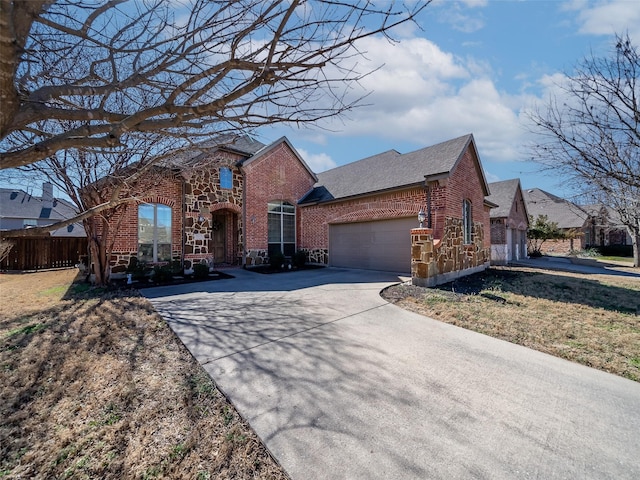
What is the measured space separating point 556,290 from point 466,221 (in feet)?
12.6

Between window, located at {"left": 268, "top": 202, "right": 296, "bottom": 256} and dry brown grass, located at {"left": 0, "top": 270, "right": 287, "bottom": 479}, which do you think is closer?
dry brown grass, located at {"left": 0, "top": 270, "right": 287, "bottom": 479}

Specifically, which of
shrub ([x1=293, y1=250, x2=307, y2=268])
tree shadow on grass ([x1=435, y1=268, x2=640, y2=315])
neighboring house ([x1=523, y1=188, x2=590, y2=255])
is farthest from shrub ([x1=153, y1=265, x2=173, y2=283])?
neighboring house ([x1=523, y1=188, x2=590, y2=255])

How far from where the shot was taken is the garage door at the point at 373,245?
418 inches

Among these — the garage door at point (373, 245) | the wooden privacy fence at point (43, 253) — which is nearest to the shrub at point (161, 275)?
the garage door at point (373, 245)

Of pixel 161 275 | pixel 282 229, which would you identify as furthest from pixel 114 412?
pixel 282 229

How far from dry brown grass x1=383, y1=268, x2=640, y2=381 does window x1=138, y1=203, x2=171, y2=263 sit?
8706 millimetres

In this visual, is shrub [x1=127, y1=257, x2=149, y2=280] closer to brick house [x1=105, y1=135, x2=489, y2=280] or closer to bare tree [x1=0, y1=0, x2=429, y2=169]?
brick house [x1=105, y1=135, x2=489, y2=280]

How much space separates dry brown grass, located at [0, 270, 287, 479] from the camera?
2115mm

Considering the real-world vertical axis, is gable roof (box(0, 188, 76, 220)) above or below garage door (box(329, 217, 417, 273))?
above

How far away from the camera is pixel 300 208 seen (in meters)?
14.9

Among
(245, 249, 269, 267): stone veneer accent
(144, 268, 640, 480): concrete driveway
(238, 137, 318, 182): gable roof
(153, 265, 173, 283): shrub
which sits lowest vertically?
(144, 268, 640, 480): concrete driveway

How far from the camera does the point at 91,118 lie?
7.13 feet

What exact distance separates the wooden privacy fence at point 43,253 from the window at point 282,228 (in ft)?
32.7

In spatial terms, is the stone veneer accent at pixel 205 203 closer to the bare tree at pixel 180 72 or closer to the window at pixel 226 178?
the window at pixel 226 178
